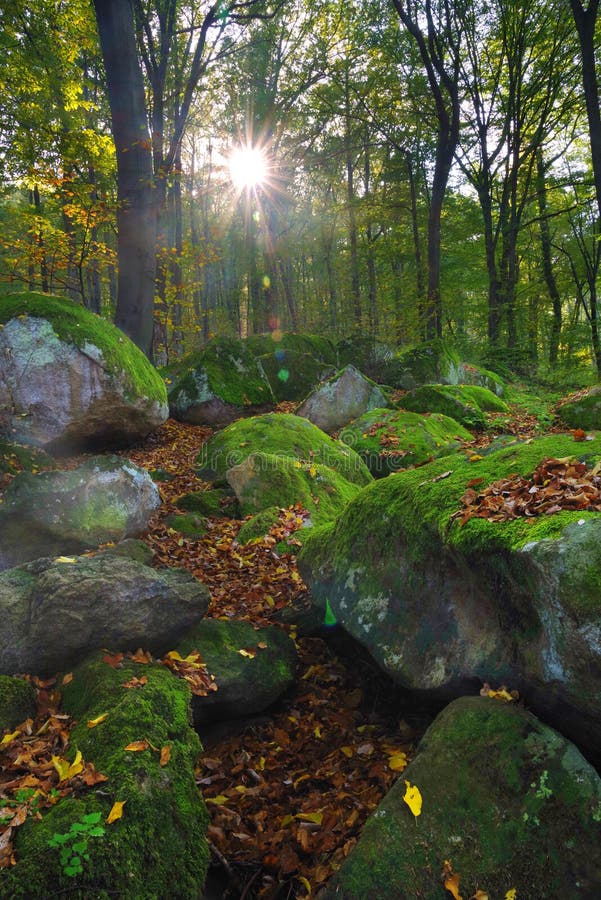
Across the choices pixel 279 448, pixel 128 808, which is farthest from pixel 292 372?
pixel 128 808

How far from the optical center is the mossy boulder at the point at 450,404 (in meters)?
11.1

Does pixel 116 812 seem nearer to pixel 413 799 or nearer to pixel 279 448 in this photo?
pixel 413 799

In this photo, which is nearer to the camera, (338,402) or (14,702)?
(14,702)

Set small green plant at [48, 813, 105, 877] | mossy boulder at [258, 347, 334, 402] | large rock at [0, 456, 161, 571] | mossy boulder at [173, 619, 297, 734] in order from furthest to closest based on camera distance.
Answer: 1. mossy boulder at [258, 347, 334, 402]
2. large rock at [0, 456, 161, 571]
3. mossy boulder at [173, 619, 297, 734]
4. small green plant at [48, 813, 105, 877]

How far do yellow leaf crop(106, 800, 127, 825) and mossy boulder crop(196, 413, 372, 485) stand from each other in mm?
5334

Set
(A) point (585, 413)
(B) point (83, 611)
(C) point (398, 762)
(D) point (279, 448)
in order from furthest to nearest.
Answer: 1. (A) point (585, 413)
2. (D) point (279, 448)
3. (B) point (83, 611)
4. (C) point (398, 762)

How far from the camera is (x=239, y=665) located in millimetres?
3650

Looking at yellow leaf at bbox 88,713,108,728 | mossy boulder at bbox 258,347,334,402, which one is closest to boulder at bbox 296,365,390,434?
mossy boulder at bbox 258,347,334,402

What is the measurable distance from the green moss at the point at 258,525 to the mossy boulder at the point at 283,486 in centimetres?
41

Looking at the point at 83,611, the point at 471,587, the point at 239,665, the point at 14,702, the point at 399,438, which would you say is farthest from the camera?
the point at 399,438

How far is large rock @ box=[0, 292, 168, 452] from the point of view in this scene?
24.4 feet

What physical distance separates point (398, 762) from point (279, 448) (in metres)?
5.07

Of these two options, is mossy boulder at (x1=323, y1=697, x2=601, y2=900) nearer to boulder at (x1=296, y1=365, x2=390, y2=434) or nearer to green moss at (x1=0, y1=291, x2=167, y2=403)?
green moss at (x1=0, y1=291, x2=167, y2=403)

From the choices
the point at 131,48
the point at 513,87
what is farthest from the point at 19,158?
the point at 513,87
